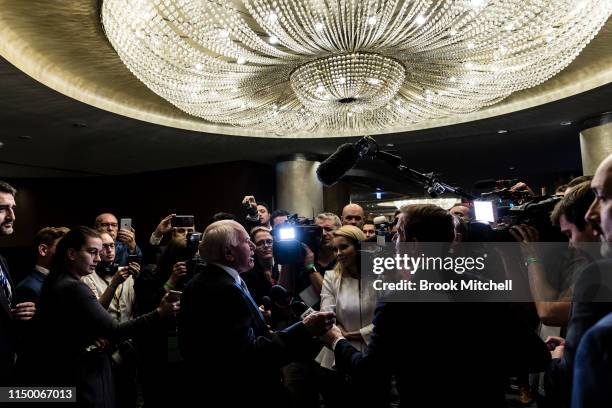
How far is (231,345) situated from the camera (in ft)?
5.27

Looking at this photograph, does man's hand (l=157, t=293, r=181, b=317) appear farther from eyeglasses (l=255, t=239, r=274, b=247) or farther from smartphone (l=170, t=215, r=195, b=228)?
eyeglasses (l=255, t=239, r=274, b=247)

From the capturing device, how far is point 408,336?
4.19 ft

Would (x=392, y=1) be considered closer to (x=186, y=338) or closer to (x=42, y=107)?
(x=186, y=338)

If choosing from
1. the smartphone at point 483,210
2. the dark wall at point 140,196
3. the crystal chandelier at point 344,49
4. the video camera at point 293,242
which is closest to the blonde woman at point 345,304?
the video camera at point 293,242

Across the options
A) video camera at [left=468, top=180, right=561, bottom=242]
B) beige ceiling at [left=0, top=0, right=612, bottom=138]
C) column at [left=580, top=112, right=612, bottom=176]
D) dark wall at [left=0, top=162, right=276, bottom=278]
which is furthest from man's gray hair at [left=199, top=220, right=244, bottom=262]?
dark wall at [left=0, top=162, right=276, bottom=278]

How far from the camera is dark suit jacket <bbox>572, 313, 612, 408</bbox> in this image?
58cm

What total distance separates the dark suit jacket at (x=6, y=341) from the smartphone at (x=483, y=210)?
7.52ft

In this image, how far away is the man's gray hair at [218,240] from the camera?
1.85 meters

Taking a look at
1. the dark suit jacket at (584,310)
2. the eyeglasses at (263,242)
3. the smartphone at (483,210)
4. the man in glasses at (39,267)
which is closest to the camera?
the dark suit jacket at (584,310)

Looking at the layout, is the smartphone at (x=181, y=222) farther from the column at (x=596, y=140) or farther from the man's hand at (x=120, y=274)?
the column at (x=596, y=140)

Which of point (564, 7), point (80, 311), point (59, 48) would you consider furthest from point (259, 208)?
point (564, 7)

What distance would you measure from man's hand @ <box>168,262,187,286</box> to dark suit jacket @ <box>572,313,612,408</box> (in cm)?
191

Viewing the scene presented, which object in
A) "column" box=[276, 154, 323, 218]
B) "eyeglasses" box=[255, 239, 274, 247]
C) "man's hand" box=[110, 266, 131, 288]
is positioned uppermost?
"column" box=[276, 154, 323, 218]

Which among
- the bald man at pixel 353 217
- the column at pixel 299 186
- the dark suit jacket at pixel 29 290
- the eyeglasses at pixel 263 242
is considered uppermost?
the column at pixel 299 186
